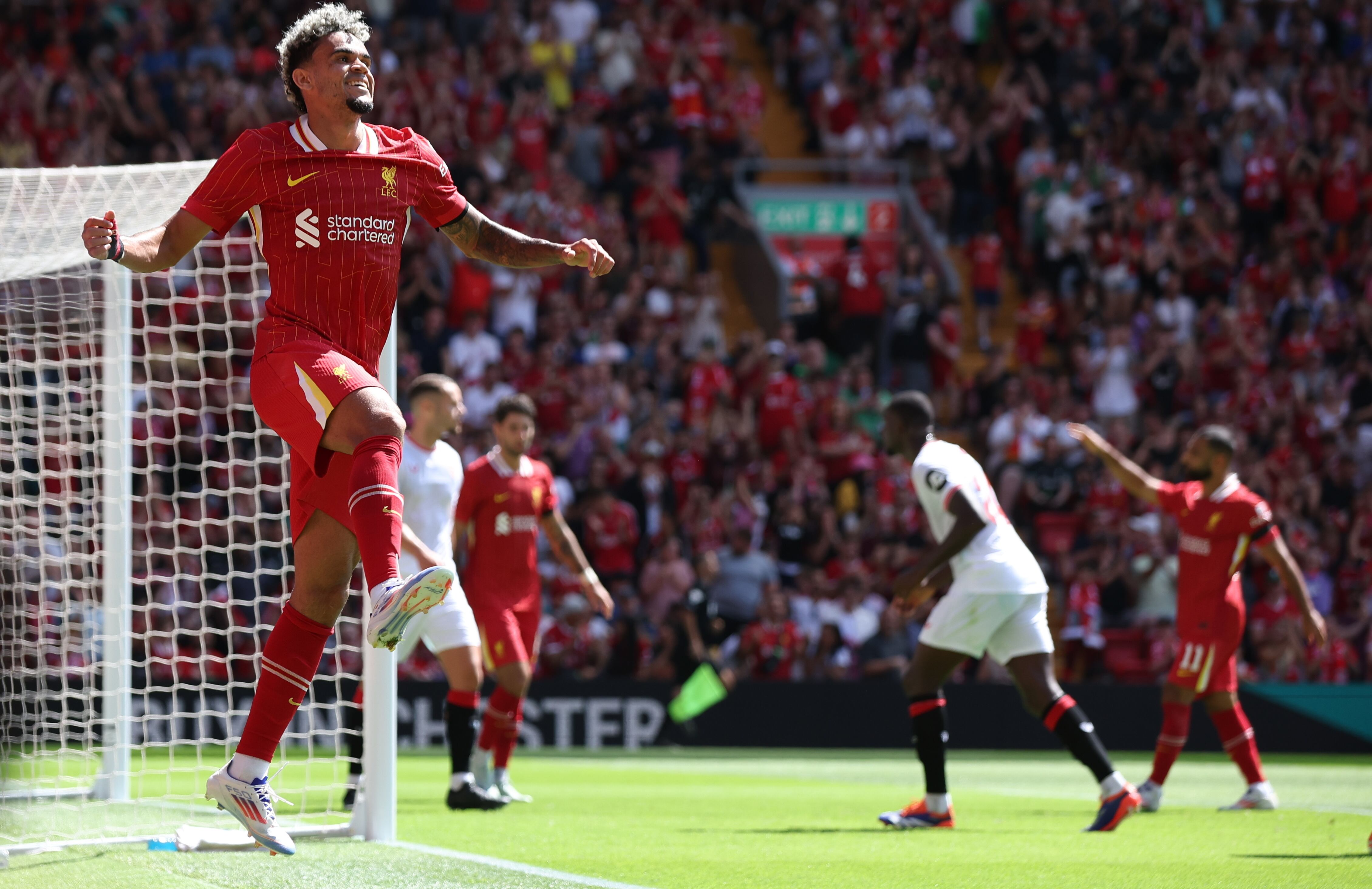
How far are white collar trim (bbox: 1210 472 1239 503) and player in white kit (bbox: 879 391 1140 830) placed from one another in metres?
2.18

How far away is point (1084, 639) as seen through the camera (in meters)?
17.6

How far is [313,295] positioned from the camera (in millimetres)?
5355

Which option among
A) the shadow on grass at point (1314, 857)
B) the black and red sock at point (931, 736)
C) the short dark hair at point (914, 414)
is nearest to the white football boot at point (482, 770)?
the black and red sock at point (931, 736)

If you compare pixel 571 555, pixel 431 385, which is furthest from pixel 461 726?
pixel 431 385

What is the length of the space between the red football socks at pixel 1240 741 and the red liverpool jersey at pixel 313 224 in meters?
6.97

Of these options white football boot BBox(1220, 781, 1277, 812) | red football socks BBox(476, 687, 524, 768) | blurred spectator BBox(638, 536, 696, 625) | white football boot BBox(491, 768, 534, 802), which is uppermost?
blurred spectator BBox(638, 536, 696, 625)

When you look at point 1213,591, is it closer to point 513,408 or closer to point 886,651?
point 513,408

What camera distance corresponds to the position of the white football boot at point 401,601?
4719 mm

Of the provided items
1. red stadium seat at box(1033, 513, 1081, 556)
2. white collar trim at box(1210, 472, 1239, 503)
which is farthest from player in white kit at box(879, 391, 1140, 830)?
red stadium seat at box(1033, 513, 1081, 556)

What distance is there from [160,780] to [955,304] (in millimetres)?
13155

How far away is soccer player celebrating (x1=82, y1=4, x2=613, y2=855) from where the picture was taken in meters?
5.14

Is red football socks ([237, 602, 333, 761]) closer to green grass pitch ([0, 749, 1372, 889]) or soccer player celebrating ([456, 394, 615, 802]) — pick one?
green grass pitch ([0, 749, 1372, 889])

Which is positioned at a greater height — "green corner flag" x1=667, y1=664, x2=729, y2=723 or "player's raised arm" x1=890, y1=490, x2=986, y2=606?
"player's raised arm" x1=890, y1=490, x2=986, y2=606

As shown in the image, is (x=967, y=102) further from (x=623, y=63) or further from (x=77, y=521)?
(x=77, y=521)
